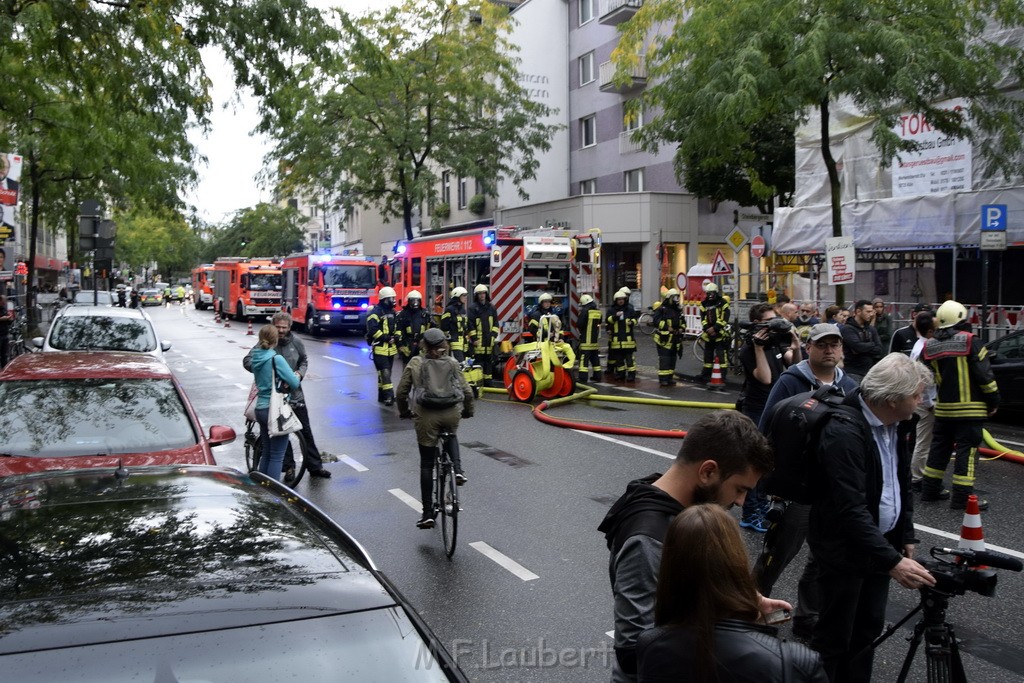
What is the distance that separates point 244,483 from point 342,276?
93.0 ft

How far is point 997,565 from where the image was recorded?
10.6 feet

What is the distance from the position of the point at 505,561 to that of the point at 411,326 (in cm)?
760

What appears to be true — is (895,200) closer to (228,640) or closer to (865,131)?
(865,131)

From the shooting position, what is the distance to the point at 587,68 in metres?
39.3

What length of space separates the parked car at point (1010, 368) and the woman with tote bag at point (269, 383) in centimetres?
929

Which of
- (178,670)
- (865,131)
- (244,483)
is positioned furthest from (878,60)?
(178,670)

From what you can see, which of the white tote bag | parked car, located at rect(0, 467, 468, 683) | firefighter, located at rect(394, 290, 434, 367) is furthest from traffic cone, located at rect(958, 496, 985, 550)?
firefighter, located at rect(394, 290, 434, 367)

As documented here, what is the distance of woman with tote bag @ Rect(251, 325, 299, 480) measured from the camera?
8.39 metres

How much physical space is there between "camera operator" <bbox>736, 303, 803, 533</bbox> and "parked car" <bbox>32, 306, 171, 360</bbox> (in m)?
7.21

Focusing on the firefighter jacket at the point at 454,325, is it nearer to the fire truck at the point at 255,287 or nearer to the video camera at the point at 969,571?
the video camera at the point at 969,571

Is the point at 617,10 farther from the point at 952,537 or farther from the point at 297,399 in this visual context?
the point at 952,537

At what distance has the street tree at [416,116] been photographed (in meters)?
33.8

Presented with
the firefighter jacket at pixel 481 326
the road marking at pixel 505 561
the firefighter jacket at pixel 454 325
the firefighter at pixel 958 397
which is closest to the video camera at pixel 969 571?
the road marking at pixel 505 561

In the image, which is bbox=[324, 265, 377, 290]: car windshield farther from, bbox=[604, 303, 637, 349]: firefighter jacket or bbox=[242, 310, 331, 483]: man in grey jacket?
bbox=[242, 310, 331, 483]: man in grey jacket
